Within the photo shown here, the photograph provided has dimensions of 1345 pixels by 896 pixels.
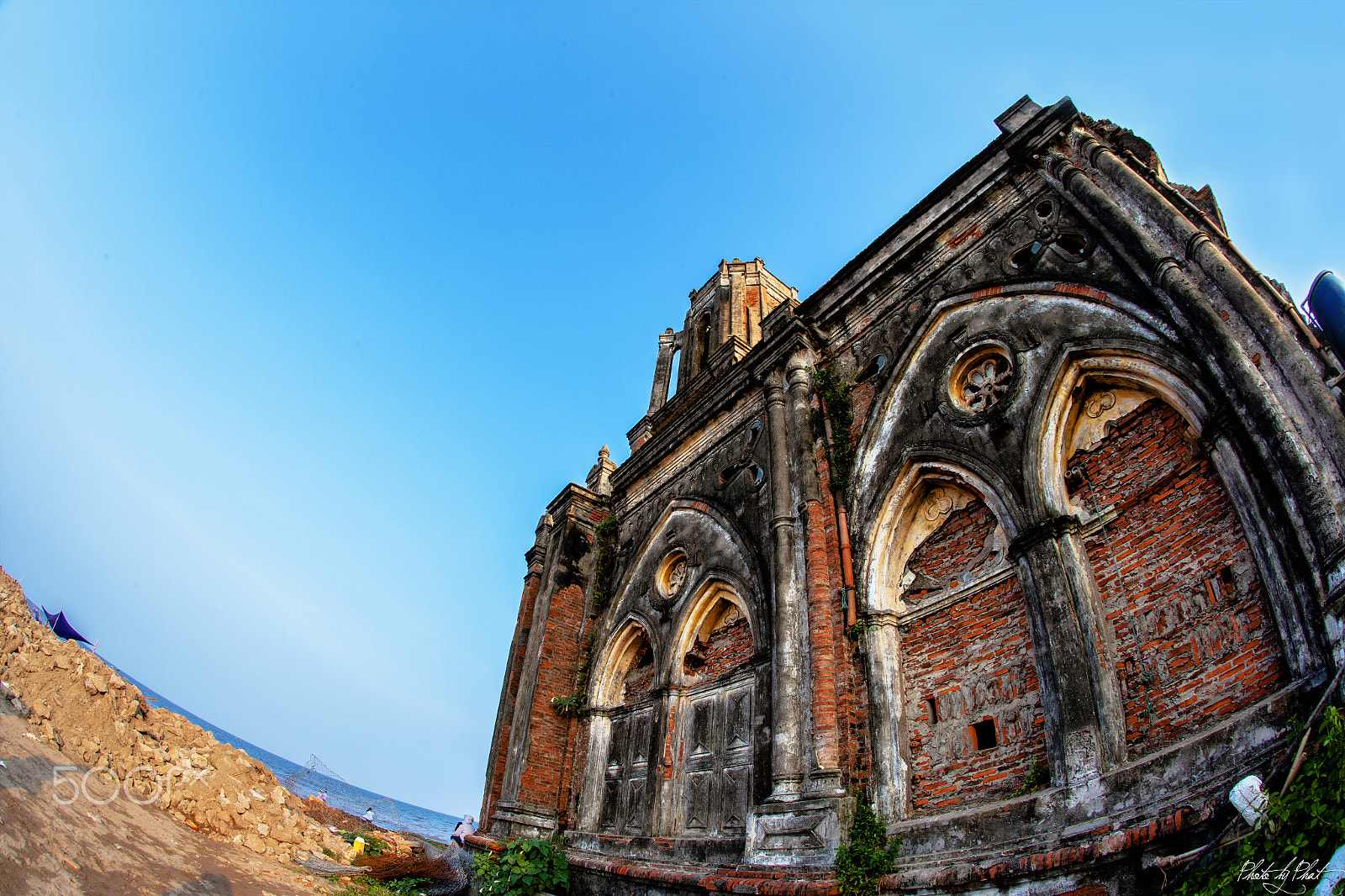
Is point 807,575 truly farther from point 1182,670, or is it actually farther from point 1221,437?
point 1221,437

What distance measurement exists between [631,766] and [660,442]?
5215 mm

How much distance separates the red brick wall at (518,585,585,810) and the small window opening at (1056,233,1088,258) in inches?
357

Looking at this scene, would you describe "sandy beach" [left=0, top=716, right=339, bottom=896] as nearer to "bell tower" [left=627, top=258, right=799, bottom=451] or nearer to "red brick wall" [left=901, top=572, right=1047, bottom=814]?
"red brick wall" [left=901, top=572, right=1047, bottom=814]

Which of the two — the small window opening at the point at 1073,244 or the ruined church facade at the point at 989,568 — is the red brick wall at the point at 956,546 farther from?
the small window opening at the point at 1073,244

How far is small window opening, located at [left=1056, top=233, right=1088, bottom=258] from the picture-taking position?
6246mm

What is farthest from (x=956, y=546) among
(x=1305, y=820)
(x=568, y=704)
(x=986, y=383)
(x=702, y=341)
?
(x=702, y=341)

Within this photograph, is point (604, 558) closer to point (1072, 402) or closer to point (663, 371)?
point (663, 371)

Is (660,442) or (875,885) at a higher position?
(660,442)

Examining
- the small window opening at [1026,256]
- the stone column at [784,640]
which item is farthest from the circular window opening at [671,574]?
the small window opening at [1026,256]

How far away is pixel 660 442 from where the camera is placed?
11711 mm

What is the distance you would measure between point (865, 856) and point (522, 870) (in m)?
5.08

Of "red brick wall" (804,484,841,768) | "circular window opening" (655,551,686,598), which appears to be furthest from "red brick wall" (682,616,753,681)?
"red brick wall" (804,484,841,768)

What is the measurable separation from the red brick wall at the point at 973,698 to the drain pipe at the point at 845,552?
69 cm

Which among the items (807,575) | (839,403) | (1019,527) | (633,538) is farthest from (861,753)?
(633,538)
